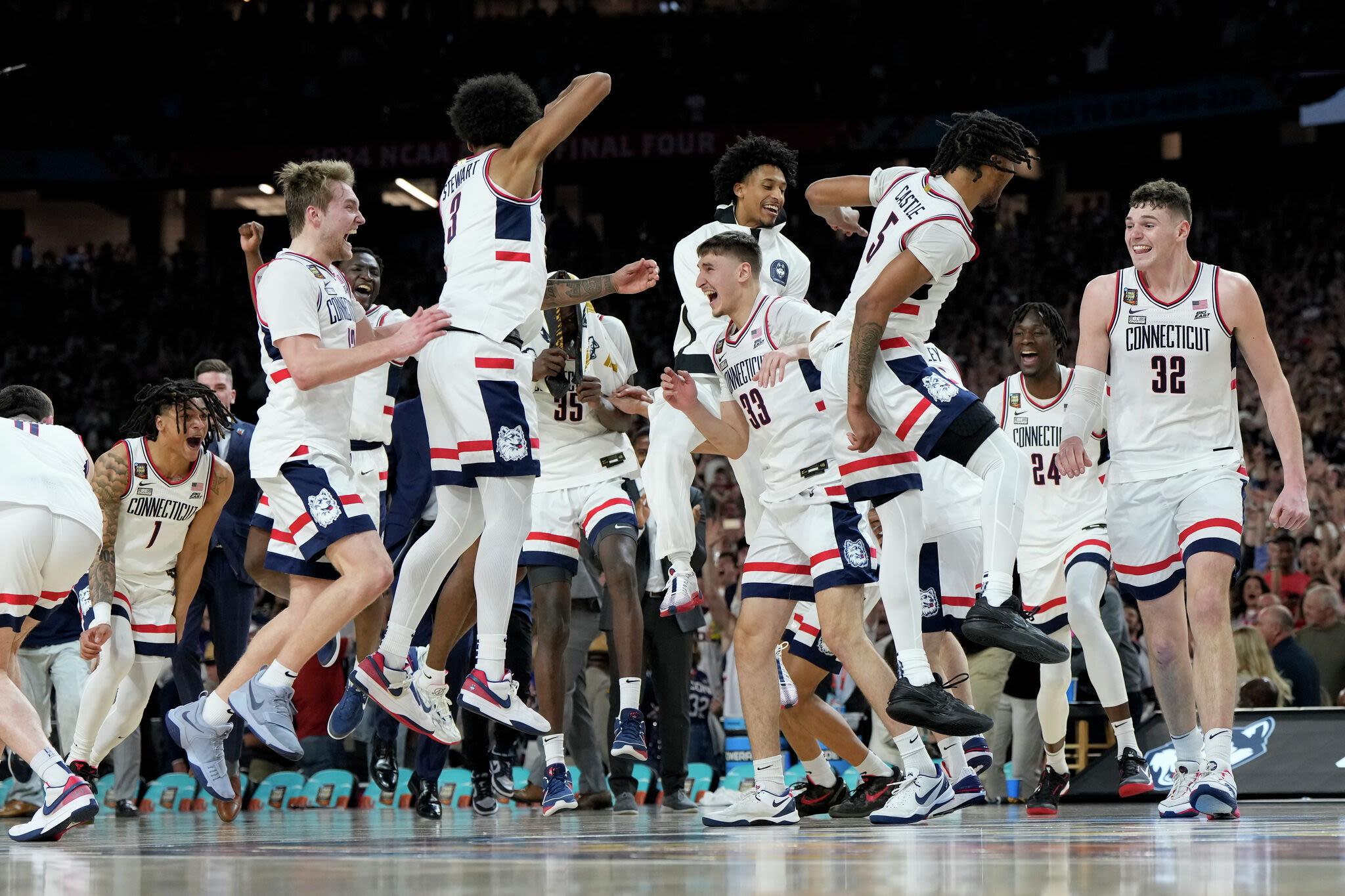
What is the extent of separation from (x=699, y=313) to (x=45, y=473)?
352 centimetres

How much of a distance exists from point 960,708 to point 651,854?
183 cm

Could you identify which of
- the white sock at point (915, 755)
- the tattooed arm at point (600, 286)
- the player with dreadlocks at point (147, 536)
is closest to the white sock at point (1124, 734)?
the white sock at point (915, 755)

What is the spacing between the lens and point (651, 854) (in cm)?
425

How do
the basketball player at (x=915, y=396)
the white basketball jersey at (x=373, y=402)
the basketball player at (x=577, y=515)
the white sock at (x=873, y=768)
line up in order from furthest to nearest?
the white basketball jersey at (x=373, y=402)
the basketball player at (x=577, y=515)
the white sock at (x=873, y=768)
the basketball player at (x=915, y=396)

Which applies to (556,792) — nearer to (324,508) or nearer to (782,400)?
(324,508)

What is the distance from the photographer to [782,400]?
6.77 m

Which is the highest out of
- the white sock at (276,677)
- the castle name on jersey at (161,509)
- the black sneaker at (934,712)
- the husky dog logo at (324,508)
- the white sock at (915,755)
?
the castle name on jersey at (161,509)

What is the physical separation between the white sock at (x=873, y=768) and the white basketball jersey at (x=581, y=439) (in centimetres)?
209

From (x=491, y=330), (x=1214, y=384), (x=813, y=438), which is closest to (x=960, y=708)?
(x=813, y=438)

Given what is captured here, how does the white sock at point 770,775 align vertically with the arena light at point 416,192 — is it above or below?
below

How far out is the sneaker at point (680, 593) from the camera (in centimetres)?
751

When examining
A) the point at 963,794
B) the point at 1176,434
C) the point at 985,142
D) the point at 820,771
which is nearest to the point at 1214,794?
the point at 963,794

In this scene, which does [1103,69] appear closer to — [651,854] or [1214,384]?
[1214,384]

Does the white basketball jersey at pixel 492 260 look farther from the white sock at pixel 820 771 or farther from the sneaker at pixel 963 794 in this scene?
the white sock at pixel 820 771
